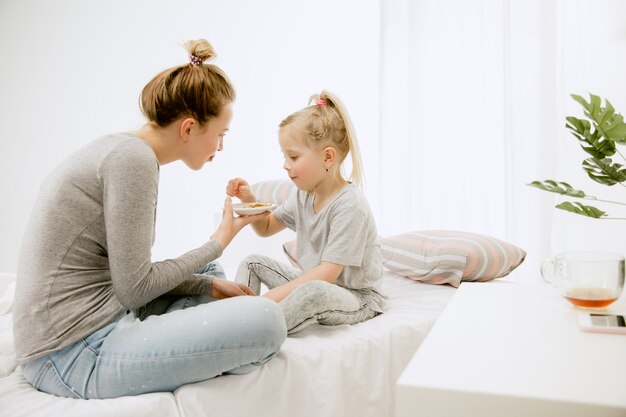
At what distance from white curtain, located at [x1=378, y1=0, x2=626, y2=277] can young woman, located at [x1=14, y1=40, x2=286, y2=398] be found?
7.15ft

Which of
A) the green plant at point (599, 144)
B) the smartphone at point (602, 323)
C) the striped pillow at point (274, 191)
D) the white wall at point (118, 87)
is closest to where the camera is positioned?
the smartphone at point (602, 323)

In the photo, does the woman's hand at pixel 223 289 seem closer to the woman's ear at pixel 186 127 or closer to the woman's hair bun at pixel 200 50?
the woman's ear at pixel 186 127

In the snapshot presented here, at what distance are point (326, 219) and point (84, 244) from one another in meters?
0.78

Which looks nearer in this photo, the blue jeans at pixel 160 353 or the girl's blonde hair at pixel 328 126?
the blue jeans at pixel 160 353

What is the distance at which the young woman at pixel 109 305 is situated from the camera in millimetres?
1216

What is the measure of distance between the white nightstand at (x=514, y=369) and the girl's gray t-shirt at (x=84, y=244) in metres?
0.64

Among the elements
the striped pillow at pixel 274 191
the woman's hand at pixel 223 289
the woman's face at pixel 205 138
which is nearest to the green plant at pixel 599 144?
the woman's face at pixel 205 138

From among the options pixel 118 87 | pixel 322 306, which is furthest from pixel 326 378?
pixel 118 87

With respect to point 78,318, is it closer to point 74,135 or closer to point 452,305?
point 452,305

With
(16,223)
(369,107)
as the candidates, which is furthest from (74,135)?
(369,107)

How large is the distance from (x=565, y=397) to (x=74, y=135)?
3.91 metres

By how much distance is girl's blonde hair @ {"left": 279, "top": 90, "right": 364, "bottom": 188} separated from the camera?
187 centimetres

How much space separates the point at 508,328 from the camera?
981 mm

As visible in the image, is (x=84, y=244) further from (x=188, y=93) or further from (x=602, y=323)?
(x=602, y=323)
